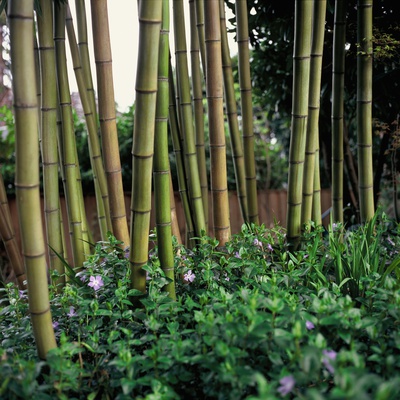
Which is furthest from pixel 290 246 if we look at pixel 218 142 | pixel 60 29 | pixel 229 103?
pixel 60 29

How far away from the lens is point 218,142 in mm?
1986

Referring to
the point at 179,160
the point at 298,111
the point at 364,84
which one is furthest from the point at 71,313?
the point at 364,84

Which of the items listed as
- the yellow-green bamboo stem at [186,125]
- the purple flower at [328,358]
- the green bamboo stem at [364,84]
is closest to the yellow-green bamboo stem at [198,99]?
the yellow-green bamboo stem at [186,125]

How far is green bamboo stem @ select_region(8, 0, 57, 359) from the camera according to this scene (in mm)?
1144

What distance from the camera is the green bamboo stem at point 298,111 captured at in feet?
5.60

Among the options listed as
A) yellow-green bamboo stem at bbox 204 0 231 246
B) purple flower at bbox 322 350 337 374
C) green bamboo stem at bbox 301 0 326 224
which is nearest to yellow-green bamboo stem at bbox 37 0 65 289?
yellow-green bamboo stem at bbox 204 0 231 246

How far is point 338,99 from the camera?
2275 millimetres

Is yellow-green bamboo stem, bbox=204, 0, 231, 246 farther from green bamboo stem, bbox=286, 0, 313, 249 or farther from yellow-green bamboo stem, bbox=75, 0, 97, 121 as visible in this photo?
yellow-green bamboo stem, bbox=75, 0, 97, 121

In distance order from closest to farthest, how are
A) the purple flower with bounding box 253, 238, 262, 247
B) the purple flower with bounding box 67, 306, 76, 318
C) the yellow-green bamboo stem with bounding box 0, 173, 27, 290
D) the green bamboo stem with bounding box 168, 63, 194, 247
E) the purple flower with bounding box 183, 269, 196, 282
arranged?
the purple flower with bounding box 67, 306, 76, 318 → the purple flower with bounding box 183, 269, 196, 282 → the purple flower with bounding box 253, 238, 262, 247 → the green bamboo stem with bounding box 168, 63, 194, 247 → the yellow-green bamboo stem with bounding box 0, 173, 27, 290

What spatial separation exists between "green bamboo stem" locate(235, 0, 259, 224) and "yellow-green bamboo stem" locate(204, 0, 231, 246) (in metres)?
0.29

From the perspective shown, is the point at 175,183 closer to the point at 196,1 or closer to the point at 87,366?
the point at 196,1

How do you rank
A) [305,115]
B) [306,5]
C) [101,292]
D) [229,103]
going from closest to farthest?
[101,292] → [306,5] → [305,115] → [229,103]

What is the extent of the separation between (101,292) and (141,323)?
0.74ft

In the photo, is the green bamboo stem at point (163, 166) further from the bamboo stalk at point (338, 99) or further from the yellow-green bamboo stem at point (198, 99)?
the bamboo stalk at point (338, 99)
